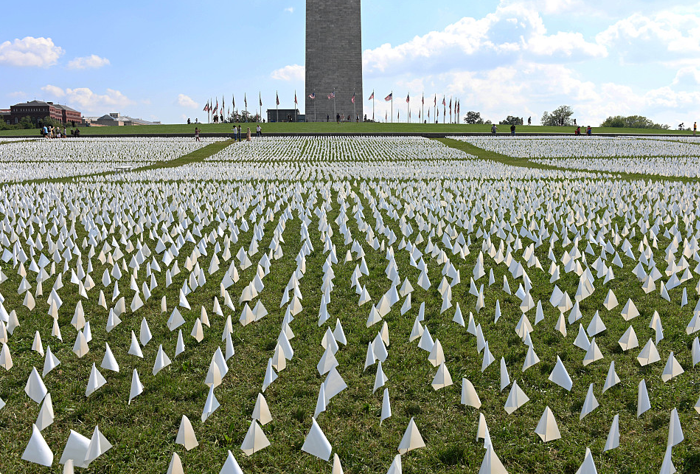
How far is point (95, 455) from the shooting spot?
3025 mm

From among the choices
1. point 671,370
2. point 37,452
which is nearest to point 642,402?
point 671,370

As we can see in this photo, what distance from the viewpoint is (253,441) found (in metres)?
3.09

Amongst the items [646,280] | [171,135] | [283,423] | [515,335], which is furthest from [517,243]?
[171,135]

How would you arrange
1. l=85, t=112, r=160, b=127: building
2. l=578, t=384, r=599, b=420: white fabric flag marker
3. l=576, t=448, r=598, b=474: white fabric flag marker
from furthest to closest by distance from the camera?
A: l=85, t=112, r=160, b=127: building
l=578, t=384, r=599, b=420: white fabric flag marker
l=576, t=448, r=598, b=474: white fabric flag marker

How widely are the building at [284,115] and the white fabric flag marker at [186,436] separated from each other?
93.8 m

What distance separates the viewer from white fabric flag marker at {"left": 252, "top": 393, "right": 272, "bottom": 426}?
3322 mm

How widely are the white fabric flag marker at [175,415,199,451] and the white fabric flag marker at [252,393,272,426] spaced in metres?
0.43

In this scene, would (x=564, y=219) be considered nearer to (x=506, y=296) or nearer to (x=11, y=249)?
(x=506, y=296)

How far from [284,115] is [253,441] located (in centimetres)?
9757

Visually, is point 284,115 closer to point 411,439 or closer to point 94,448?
point 94,448

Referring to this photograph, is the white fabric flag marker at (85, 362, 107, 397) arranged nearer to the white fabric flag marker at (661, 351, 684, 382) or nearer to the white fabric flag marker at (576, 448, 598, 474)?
the white fabric flag marker at (576, 448, 598, 474)

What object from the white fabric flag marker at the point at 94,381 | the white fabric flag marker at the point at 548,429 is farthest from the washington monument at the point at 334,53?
the white fabric flag marker at the point at 548,429

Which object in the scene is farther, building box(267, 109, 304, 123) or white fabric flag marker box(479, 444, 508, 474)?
building box(267, 109, 304, 123)

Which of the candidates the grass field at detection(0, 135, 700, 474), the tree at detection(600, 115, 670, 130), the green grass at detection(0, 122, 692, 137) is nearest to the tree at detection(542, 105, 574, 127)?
the tree at detection(600, 115, 670, 130)
